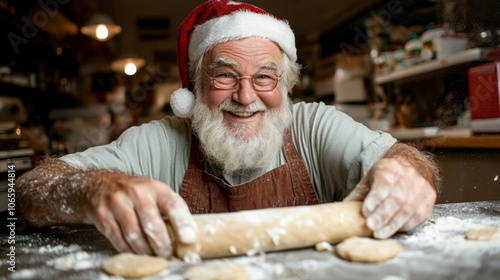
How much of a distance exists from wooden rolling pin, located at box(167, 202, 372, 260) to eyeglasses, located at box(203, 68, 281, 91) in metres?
0.69

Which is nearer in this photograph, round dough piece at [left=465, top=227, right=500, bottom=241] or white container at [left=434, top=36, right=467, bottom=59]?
round dough piece at [left=465, top=227, right=500, bottom=241]

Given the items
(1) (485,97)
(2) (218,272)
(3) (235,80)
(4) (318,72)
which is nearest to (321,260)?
(2) (218,272)

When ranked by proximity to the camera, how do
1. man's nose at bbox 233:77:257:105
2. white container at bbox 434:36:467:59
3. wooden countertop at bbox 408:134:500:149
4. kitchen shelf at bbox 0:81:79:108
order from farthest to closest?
kitchen shelf at bbox 0:81:79:108 → white container at bbox 434:36:467:59 → wooden countertop at bbox 408:134:500:149 → man's nose at bbox 233:77:257:105

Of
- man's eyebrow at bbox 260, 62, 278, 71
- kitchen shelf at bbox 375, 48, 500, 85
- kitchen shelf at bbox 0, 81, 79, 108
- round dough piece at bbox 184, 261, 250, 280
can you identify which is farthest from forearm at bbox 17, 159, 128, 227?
kitchen shelf at bbox 0, 81, 79, 108

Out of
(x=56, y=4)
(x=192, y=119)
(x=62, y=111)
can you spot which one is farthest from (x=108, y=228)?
(x=62, y=111)

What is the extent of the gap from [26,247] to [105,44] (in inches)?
229

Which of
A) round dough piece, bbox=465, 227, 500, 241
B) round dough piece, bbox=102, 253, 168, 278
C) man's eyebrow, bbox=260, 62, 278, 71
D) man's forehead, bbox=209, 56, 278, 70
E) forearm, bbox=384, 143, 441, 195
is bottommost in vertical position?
round dough piece, bbox=465, 227, 500, 241

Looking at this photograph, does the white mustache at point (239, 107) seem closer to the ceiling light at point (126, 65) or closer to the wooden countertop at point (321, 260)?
the wooden countertop at point (321, 260)

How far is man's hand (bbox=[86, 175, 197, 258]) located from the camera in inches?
37.3

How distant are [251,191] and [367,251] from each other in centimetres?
69

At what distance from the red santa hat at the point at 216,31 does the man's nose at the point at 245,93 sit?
0.19 meters

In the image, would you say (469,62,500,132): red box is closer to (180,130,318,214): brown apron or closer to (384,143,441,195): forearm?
(384,143,441,195): forearm

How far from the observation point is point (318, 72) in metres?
6.18

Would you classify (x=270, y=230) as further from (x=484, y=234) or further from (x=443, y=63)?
(x=443, y=63)
